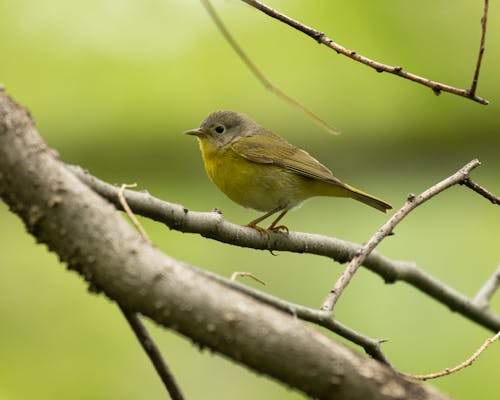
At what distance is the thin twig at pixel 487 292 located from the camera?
412cm

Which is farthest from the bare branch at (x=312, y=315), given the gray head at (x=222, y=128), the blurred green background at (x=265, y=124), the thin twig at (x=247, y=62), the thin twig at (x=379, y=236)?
the gray head at (x=222, y=128)

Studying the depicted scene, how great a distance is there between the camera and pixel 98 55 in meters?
5.52

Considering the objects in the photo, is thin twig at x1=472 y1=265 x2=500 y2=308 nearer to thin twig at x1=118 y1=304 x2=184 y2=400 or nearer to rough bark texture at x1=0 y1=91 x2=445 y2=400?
thin twig at x1=118 y1=304 x2=184 y2=400

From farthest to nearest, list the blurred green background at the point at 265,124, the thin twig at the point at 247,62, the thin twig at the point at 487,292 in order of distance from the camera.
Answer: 1. the blurred green background at the point at 265,124
2. the thin twig at the point at 487,292
3. the thin twig at the point at 247,62

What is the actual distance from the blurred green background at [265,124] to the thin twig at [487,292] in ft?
2.25

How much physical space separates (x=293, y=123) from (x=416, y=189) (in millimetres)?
1162

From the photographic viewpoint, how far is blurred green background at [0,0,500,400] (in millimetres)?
4602

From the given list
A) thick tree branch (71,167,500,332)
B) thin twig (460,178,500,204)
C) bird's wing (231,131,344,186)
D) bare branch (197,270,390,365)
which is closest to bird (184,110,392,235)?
bird's wing (231,131,344,186)

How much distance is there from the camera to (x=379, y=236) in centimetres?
244

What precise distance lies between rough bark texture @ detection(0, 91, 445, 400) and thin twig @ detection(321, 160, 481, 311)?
0.69 m

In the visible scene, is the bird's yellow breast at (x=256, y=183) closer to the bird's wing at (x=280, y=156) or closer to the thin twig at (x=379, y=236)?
the bird's wing at (x=280, y=156)

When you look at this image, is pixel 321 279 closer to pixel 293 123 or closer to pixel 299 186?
pixel 299 186

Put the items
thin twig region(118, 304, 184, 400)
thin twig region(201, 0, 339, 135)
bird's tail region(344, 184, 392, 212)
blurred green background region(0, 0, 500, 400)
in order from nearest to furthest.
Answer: thin twig region(118, 304, 184, 400), thin twig region(201, 0, 339, 135), bird's tail region(344, 184, 392, 212), blurred green background region(0, 0, 500, 400)

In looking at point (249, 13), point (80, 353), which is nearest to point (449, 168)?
point (249, 13)
